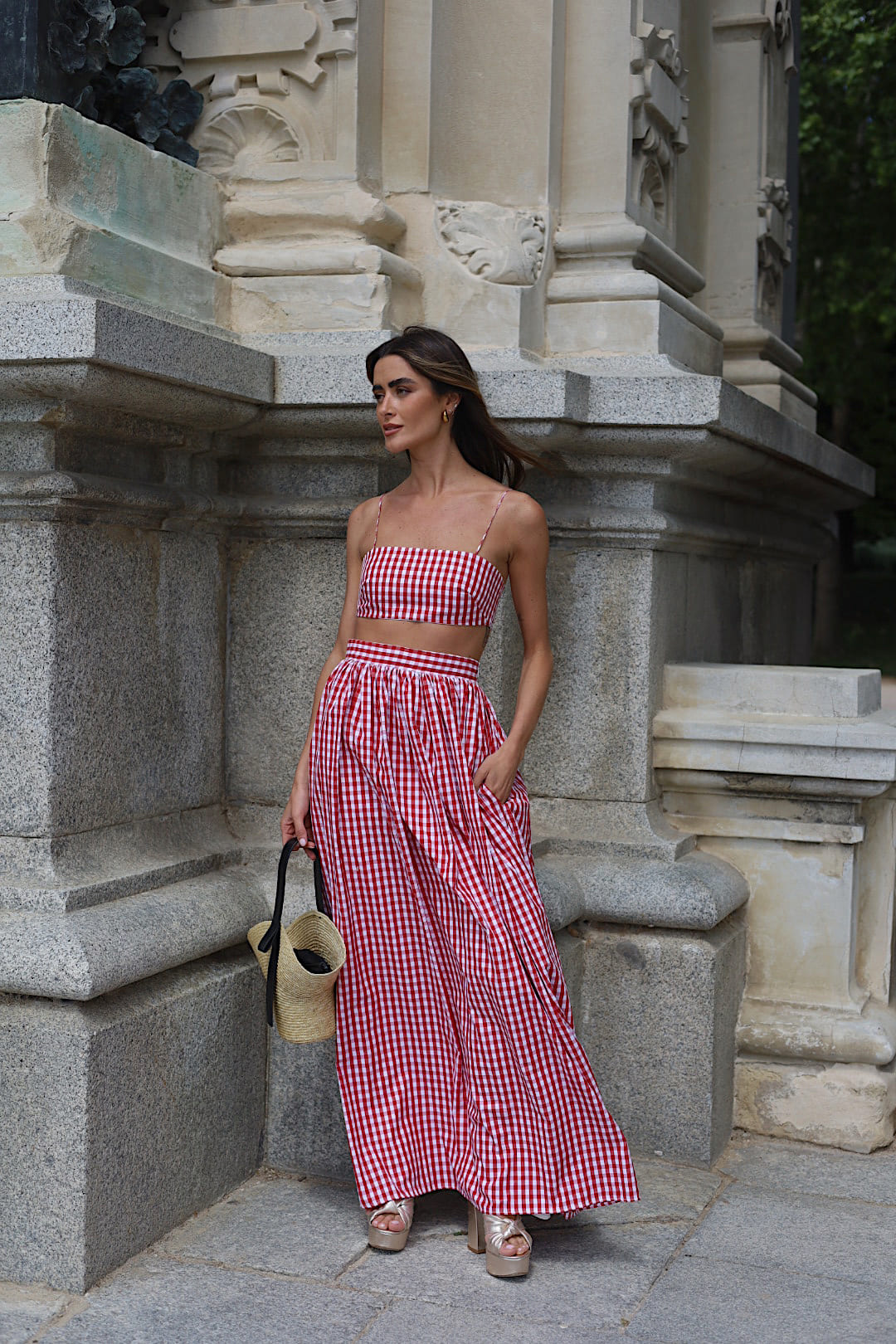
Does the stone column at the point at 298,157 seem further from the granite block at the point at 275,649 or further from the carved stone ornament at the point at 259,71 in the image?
the granite block at the point at 275,649

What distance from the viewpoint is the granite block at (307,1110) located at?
152 inches

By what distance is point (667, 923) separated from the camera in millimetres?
4078

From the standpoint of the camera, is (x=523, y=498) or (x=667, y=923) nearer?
(x=523, y=498)

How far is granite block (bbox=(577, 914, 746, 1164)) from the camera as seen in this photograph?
4074mm

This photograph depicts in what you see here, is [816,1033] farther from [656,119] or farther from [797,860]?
[656,119]

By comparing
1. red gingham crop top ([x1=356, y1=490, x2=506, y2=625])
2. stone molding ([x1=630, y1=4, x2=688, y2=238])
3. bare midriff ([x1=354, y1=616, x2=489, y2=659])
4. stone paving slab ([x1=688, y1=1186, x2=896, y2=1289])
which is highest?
stone molding ([x1=630, y1=4, x2=688, y2=238])

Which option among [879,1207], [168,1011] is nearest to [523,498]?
[168,1011]

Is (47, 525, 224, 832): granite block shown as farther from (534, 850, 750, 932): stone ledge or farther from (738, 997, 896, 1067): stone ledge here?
(738, 997, 896, 1067): stone ledge

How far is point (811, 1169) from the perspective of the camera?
4.09 metres

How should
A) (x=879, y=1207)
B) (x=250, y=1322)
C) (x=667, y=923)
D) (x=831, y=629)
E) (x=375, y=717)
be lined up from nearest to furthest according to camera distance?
(x=250, y=1322) < (x=375, y=717) < (x=879, y=1207) < (x=667, y=923) < (x=831, y=629)

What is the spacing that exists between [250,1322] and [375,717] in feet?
4.12

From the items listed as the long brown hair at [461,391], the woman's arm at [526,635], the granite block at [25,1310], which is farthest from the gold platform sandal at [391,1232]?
the long brown hair at [461,391]

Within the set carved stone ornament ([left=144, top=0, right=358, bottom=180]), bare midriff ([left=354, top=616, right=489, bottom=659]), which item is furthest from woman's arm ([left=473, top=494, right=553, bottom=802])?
carved stone ornament ([left=144, top=0, right=358, bottom=180])

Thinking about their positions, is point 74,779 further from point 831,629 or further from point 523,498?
point 831,629
